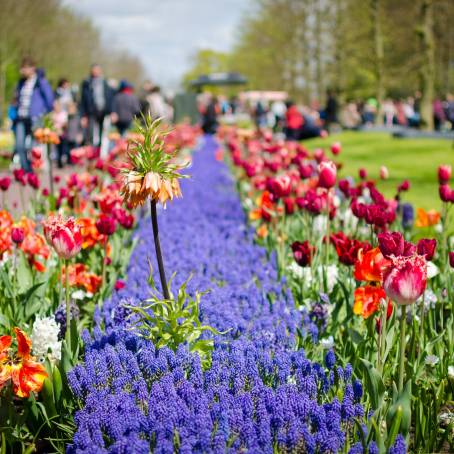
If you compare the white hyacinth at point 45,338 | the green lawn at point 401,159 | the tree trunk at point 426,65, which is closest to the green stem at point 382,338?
the white hyacinth at point 45,338

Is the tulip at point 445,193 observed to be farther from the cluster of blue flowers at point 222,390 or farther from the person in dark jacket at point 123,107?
the person in dark jacket at point 123,107

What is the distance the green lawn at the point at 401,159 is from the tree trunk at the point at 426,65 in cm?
133

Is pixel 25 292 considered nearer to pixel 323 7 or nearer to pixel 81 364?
pixel 81 364

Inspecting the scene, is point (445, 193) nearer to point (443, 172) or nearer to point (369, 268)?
point (443, 172)

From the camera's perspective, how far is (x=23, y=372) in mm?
2594

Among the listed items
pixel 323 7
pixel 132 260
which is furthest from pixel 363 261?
pixel 323 7

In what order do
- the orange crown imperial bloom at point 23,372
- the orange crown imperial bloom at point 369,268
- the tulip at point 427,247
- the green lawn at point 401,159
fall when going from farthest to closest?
the green lawn at point 401,159
the orange crown imperial bloom at point 369,268
the tulip at point 427,247
the orange crown imperial bloom at point 23,372

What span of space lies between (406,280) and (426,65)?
21.5 meters

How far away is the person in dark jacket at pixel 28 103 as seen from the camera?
1069 centimetres

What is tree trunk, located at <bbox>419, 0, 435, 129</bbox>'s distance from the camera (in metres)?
22.1

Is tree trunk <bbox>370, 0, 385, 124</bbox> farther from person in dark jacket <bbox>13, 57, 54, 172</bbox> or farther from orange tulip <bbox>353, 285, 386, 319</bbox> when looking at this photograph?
orange tulip <bbox>353, 285, 386, 319</bbox>

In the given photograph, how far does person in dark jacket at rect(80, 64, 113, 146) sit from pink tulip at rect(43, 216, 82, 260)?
11277 mm

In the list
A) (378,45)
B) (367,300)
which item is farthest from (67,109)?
(378,45)

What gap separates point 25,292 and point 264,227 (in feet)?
7.64
